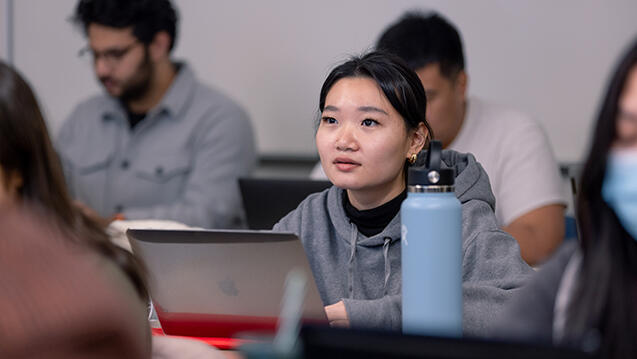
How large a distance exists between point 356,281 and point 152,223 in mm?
725

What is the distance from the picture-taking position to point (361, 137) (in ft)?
5.22

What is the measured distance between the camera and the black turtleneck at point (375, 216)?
1628 millimetres

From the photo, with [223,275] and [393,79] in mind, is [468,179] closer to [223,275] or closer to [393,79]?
[393,79]

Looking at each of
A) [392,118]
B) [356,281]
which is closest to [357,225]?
[356,281]

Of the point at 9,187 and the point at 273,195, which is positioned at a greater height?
the point at 9,187

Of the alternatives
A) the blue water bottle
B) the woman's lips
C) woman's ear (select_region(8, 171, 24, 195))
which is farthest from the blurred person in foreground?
the woman's lips

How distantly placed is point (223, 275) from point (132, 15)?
1919 mm

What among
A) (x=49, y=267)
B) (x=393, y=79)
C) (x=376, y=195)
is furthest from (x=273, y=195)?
(x=49, y=267)

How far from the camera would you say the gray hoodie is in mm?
1355

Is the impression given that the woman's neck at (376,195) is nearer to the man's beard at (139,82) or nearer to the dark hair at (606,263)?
the dark hair at (606,263)

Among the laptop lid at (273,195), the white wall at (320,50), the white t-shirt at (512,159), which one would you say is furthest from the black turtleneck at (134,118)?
the laptop lid at (273,195)

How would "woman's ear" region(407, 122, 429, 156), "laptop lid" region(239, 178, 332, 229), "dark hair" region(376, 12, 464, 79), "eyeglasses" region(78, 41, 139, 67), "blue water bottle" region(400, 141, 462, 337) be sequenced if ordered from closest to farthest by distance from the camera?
"blue water bottle" region(400, 141, 462, 337) → "woman's ear" region(407, 122, 429, 156) → "laptop lid" region(239, 178, 332, 229) → "dark hair" region(376, 12, 464, 79) → "eyeglasses" region(78, 41, 139, 67)

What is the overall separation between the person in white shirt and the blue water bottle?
1196mm

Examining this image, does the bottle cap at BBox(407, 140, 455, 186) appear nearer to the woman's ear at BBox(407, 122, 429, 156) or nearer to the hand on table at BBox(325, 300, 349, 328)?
the hand on table at BBox(325, 300, 349, 328)
